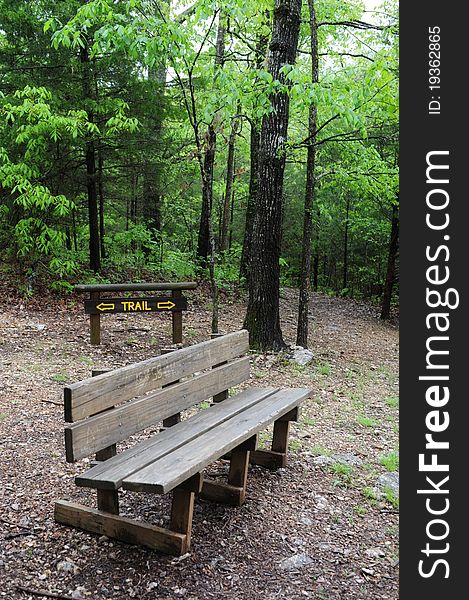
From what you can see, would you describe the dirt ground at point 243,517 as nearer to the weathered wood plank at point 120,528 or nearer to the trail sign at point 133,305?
the weathered wood plank at point 120,528

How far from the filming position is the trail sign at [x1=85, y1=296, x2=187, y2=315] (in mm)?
8391

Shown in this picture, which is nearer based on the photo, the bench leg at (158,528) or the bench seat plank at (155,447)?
the bench seat plank at (155,447)

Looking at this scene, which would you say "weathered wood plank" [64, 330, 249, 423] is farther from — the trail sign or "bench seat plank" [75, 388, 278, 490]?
the trail sign

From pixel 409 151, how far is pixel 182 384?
2290 millimetres

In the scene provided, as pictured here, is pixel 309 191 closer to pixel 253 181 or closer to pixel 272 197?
pixel 272 197

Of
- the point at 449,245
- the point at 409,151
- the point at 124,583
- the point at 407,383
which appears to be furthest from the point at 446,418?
the point at 124,583

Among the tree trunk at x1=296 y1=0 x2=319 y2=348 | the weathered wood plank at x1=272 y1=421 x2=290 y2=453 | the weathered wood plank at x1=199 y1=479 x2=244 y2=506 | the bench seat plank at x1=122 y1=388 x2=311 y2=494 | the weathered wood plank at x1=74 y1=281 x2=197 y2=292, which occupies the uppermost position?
the tree trunk at x1=296 y1=0 x2=319 y2=348

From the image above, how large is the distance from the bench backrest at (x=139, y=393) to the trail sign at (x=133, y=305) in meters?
3.97

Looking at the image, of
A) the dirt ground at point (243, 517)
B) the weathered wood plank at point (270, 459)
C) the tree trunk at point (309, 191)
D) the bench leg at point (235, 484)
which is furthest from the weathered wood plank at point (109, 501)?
the tree trunk at point (309, 191)

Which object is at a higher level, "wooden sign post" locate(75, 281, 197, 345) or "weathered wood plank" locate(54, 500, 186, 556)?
"wooden sign post" locate(75, 281, 197, 345)

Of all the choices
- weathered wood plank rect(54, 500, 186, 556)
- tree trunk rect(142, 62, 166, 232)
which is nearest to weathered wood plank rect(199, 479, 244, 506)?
weathered wood plank rect(54, 500, 186, 556)

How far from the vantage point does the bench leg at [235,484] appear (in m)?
3.83

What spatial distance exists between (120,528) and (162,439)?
583mm

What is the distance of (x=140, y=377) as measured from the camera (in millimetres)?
3666
